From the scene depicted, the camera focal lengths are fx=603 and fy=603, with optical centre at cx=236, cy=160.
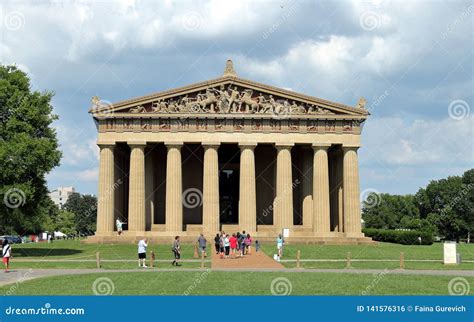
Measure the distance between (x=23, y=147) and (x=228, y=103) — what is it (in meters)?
27.5

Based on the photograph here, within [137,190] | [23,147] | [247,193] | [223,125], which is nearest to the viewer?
[23,147]

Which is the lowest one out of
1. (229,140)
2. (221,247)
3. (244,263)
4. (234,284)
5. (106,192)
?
(244,263)

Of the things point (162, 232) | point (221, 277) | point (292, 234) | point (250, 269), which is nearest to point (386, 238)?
point (292, 234)

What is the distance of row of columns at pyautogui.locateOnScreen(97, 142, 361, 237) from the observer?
66.0 metres

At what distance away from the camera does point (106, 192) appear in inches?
2596

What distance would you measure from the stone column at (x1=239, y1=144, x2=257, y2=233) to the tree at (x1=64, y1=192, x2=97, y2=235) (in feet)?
323

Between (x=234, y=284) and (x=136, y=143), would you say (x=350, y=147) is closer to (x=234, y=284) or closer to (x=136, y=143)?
(x=136, y=143)

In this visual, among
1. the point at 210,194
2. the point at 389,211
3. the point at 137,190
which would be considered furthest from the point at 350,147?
the point at 389,211

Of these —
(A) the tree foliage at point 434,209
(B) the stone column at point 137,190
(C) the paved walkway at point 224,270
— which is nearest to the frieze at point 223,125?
(B) the stone column at point 137,190

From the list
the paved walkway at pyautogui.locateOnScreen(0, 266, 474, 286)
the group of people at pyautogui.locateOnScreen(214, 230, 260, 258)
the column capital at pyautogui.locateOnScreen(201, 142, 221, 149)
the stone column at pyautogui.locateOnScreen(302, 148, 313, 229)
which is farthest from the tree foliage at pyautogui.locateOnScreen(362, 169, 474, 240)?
the paved walkway at pyautogui.locateOnScreen(0, 266, 474, 286)

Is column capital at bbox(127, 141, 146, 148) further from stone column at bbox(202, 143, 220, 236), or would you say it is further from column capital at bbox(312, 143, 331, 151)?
column capital at bbox(312, 143, 331, 151)

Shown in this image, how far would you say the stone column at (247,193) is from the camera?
66.3 meters

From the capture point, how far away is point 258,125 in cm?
6725

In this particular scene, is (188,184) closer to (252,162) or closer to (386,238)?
(252,162)
